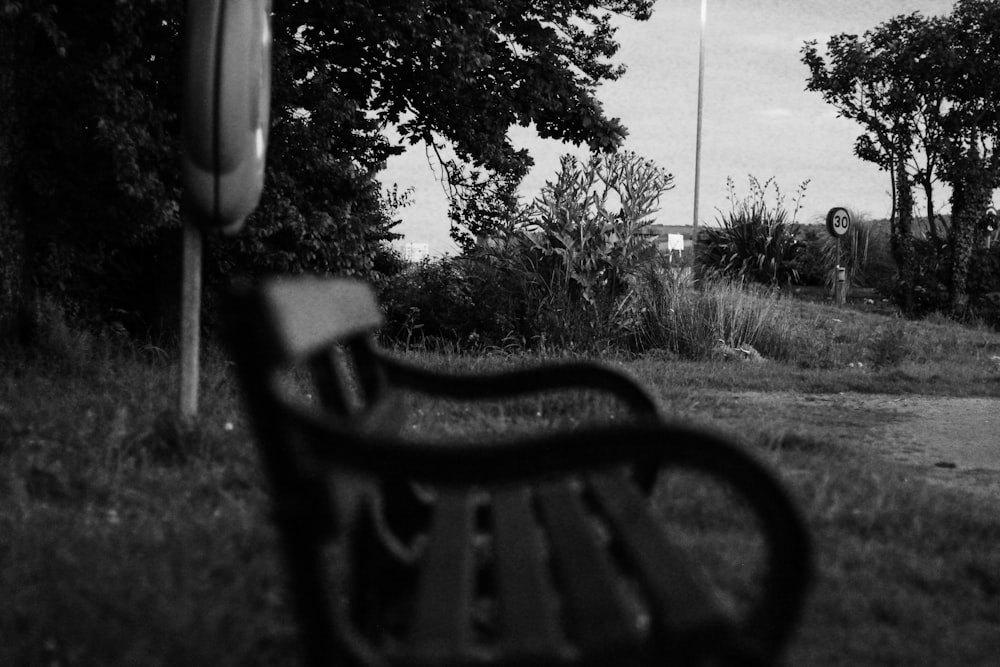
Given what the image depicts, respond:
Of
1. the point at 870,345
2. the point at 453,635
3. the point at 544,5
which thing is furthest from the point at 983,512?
the point at 544,5

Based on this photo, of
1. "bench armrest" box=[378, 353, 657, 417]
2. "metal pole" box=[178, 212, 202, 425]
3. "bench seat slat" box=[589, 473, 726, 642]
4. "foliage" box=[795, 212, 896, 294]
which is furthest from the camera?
"foliage" box=[795, 212, 896, 294]

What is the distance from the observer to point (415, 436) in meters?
5.21

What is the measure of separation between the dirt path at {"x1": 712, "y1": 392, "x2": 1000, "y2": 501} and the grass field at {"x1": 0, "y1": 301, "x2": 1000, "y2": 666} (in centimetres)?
19

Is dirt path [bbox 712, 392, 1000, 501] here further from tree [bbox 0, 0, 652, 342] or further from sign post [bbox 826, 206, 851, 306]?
sign post [bbox 826, 206, 851, 306]

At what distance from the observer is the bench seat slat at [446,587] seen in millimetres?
1649

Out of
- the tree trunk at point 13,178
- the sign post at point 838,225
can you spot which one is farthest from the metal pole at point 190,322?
the sign post at point 838,225

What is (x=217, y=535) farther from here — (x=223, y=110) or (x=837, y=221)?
(x=837, y=221)

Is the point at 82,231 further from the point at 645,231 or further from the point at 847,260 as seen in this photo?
the point at 847,260

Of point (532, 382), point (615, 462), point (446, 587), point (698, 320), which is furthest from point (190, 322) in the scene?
point (698, 320)

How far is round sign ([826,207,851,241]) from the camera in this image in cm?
2112

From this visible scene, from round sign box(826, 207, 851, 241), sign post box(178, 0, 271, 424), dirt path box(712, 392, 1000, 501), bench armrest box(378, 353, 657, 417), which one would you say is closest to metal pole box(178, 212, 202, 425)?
sign post box(178, 0, 271, 424)

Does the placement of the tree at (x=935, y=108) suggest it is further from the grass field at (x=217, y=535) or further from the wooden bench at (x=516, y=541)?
the wooden bench at (x=516, y=541)

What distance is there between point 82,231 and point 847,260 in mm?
19957

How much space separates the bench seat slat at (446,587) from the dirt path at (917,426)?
3.73 metres
